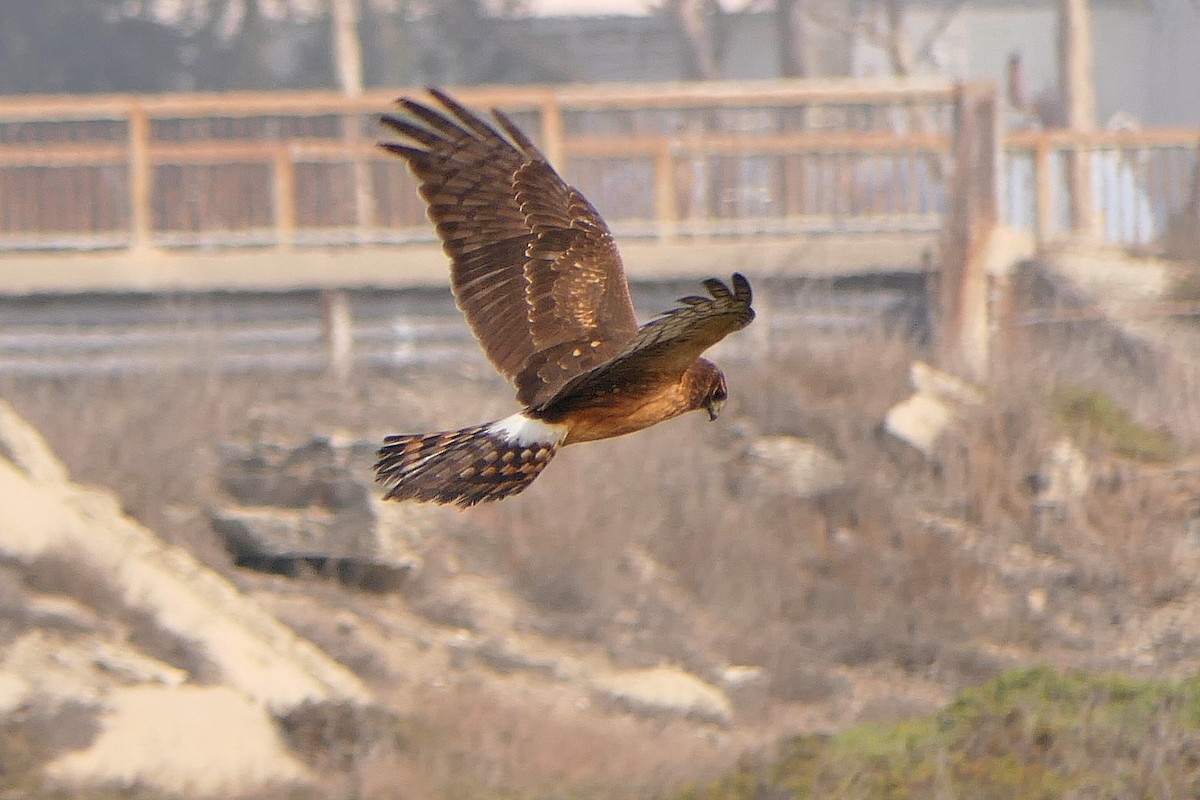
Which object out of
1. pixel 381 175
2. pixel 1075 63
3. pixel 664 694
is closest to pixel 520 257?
pixel 664 694

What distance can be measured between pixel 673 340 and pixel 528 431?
90 centimetres

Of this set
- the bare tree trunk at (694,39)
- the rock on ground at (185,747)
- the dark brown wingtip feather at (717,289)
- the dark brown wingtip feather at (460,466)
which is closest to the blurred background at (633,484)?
the rock on ground at (185,747)

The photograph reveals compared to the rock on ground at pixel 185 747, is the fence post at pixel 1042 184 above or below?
above

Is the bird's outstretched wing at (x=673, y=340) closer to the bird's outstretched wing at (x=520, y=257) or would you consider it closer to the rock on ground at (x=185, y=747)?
the bird's outstretched wing at (x=520, y=257)

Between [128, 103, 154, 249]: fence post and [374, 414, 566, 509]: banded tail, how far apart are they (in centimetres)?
1059

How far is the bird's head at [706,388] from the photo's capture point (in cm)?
639

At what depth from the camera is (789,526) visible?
591 inches

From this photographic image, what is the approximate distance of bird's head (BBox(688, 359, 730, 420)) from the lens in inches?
252

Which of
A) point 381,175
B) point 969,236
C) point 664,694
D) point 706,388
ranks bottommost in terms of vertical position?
point 664,694

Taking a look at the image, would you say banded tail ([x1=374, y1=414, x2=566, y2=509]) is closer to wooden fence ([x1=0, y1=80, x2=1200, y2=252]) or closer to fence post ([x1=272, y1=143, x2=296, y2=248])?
wooden fence ([x1=0, y1=80, x2=1200, y2=252])

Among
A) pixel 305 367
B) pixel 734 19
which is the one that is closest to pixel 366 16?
pixel 734 19

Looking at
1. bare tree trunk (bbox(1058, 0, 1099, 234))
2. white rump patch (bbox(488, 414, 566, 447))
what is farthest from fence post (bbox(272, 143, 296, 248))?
bare tree trunk (bbox(1058, 0, 1099, 234))

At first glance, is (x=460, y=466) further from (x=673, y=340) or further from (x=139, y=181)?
(x=139, y=181)

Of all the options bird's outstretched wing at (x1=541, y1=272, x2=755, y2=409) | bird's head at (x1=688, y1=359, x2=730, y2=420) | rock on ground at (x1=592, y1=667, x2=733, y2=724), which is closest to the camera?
bird's outstretched wing at (x1=541, y1=272, x2=755, y2=409)
